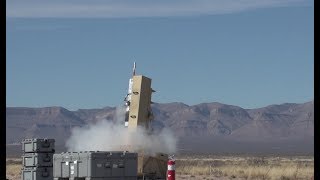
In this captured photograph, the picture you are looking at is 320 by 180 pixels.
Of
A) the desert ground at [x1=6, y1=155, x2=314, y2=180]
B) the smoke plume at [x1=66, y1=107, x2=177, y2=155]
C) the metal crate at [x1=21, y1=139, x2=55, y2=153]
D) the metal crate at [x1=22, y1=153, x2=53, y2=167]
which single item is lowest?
the desert ground at [x1=6, y1=155, x2=314, y2=180]

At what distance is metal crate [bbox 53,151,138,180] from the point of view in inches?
807

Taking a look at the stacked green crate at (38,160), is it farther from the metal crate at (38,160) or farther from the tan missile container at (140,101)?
the tan missile container at (140,101)

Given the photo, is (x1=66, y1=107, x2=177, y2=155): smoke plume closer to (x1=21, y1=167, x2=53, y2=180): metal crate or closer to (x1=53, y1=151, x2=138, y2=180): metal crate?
(x1=21, y1=167, x2=53, y2=180): metal crate

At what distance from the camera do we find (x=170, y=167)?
1758cm

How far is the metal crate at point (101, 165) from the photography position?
67.3 feet

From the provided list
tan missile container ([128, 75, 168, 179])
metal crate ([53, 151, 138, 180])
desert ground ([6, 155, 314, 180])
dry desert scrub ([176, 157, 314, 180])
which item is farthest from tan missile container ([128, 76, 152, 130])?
dry desert scrub ([176, 157, 314, 180])

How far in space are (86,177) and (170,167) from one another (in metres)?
3.79

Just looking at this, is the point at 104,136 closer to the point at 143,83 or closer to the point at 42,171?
the point at 143,83

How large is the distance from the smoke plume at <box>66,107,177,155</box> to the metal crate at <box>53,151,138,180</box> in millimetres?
8320

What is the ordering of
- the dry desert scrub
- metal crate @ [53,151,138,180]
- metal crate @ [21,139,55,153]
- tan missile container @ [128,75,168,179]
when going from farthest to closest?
the dry desert scrub → tan missile container @ [128,75,168,179] → metal crate @ [21,139,55,153] → metal crate @ [53,151,138,180]

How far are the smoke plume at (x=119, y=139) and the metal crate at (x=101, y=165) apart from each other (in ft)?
27.3

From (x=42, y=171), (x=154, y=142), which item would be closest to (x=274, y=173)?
(x=154, y=142)

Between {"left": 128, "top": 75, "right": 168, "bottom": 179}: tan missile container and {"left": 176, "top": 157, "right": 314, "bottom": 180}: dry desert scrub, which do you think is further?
{"left": 176, "top": 157, "right": 314, "bottom": 180}: dry desert scrub

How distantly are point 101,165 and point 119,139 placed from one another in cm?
942
